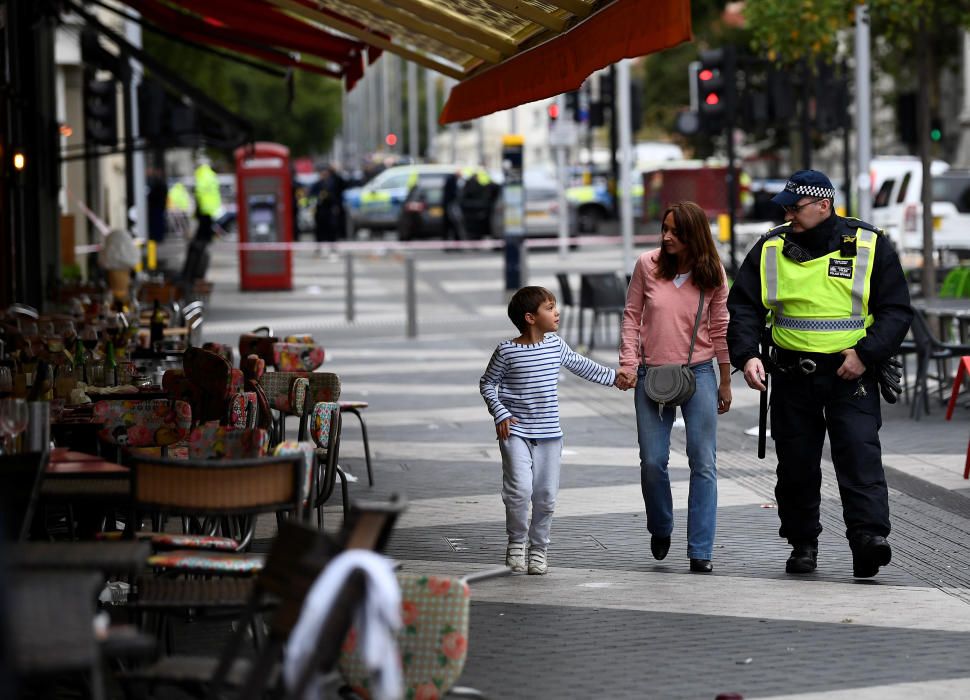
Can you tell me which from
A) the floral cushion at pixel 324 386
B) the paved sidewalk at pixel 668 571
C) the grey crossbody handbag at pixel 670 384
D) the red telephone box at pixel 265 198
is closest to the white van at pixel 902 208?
the red telephone box at pixel 265 198

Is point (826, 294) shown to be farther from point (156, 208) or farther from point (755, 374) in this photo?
point (156, 208)

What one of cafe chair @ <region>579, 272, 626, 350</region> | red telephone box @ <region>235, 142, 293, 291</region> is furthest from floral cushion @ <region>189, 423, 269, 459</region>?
red telephone box @ <region>235, 142, 293, 291</region>

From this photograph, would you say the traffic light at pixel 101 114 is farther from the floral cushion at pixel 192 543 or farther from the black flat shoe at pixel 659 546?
the floral cushion at pixel 192 543

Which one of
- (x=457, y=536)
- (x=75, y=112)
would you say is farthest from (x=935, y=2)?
(x=75, y=112)

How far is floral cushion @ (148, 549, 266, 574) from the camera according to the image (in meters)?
5.96

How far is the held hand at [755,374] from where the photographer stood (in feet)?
26.2

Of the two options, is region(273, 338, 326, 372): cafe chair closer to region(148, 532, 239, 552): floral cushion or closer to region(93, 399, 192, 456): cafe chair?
region(93, 399, 192, 456): cafe chair

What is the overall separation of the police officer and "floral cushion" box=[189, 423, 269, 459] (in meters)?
2.40

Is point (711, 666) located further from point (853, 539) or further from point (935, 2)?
point (935, 2)

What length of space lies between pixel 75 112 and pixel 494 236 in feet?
38.8

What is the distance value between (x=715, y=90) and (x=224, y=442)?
53.2 ft

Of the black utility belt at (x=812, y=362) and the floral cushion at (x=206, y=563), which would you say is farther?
the black utility belt at (x=812, y=362)

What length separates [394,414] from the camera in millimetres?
14773

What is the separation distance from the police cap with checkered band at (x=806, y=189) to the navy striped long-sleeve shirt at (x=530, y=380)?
43.4 inches
